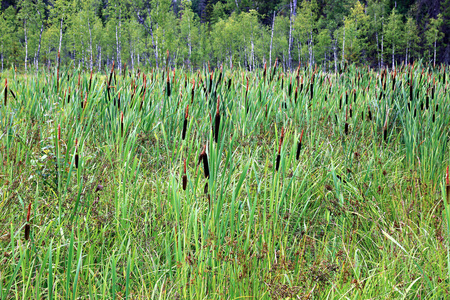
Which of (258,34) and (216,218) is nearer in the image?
(216,218)

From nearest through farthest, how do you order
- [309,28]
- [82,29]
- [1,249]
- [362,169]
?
[1,249] → [362,169] → [82,29] → [309,28]

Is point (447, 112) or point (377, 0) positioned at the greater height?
point (377, 0)

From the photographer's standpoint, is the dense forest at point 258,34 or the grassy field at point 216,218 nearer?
the grassy field at point 216,218

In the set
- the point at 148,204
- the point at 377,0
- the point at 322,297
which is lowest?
the point at 322,297

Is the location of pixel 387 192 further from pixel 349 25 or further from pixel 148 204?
pixel 349 25

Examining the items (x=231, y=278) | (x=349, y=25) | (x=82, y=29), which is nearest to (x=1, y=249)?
(x=231, y=278)

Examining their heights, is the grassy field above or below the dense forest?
below

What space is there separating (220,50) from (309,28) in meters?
16.7

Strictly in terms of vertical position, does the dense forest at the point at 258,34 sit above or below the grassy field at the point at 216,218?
above

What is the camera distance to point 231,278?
137cm

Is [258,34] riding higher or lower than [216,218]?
higher

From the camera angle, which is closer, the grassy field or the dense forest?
the grassy field

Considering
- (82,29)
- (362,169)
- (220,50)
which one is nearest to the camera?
(362,169)

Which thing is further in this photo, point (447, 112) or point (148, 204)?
point (447, 112)
